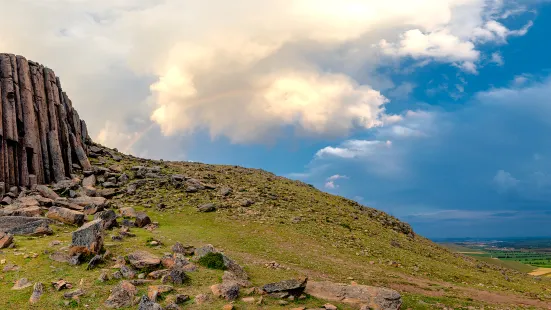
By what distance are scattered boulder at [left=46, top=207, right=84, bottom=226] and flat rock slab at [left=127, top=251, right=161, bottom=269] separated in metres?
16.1

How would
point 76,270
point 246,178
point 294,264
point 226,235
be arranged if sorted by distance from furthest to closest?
1. point 246,178
2. point 226,235
3. point 294,264
4. point 76,270

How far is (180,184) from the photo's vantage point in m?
62.0

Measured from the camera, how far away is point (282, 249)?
131 ft

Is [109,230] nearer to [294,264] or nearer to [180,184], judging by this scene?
[294,264]

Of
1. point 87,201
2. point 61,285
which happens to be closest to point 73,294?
point 61,285

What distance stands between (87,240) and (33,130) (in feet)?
116

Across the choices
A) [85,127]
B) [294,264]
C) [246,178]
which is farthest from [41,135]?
[294,264]

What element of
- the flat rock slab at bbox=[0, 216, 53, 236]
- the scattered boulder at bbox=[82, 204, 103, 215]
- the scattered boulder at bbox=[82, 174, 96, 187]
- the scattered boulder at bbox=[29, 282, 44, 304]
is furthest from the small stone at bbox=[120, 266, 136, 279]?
the scattered boulder at bbox=[82, 174, 96, 187]

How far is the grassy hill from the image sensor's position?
A: 2681 centimetres

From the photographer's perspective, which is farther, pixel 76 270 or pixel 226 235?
pixel 226 235

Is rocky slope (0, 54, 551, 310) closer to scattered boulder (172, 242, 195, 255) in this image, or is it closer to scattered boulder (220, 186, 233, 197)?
scattered boulder (172, 242, 195, 255)

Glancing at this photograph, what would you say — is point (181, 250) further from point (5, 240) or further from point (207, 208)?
point (207, 208)

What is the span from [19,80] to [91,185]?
18.6 metres

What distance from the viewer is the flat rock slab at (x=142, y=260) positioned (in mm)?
27125
